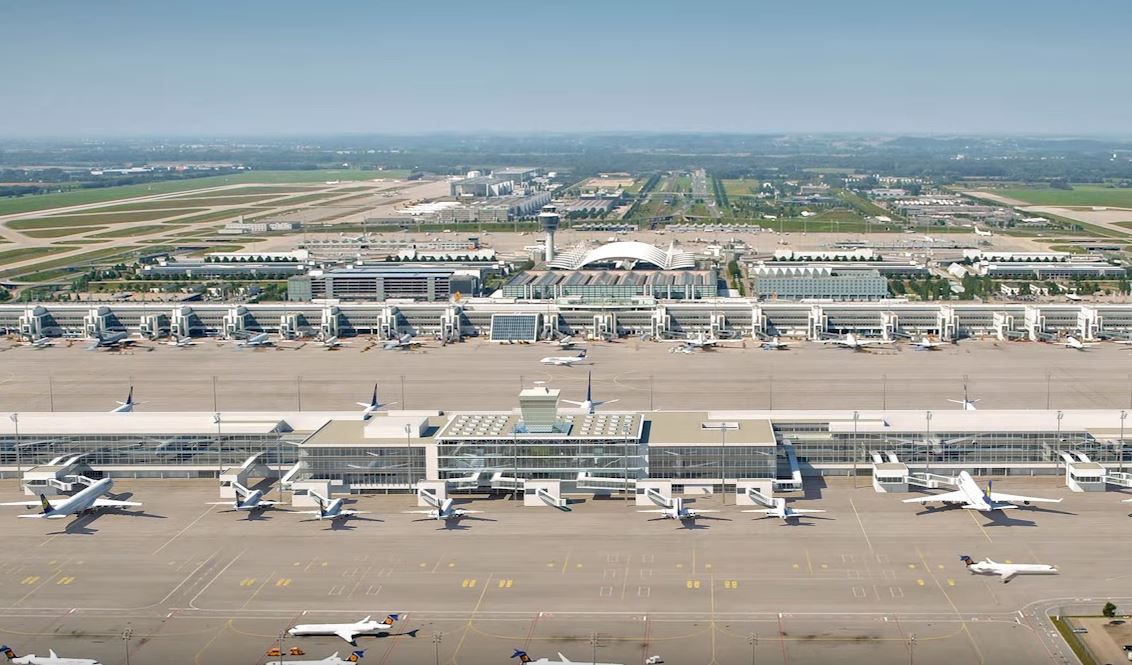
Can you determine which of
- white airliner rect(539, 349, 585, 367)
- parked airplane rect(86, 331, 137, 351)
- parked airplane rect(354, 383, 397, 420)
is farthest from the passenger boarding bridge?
parked airplane rect(354, 383, 397, 420)

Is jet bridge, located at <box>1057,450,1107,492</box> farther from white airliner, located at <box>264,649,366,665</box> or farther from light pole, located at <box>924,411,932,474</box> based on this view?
white airliner, located at <box>264,649,366,665</box>

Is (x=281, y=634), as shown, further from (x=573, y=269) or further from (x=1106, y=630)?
(x=573, y=269)

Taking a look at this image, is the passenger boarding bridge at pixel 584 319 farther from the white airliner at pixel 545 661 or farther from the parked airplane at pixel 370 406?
the white airliner at pixel 545 661

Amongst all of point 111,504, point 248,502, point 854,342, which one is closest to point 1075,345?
point 854,342

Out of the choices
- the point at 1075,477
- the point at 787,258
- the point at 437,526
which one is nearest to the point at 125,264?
the point at 787,258

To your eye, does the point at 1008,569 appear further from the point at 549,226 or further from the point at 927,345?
the point at 549,226

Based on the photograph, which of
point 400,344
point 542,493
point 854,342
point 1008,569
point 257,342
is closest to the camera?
point 1008,569
